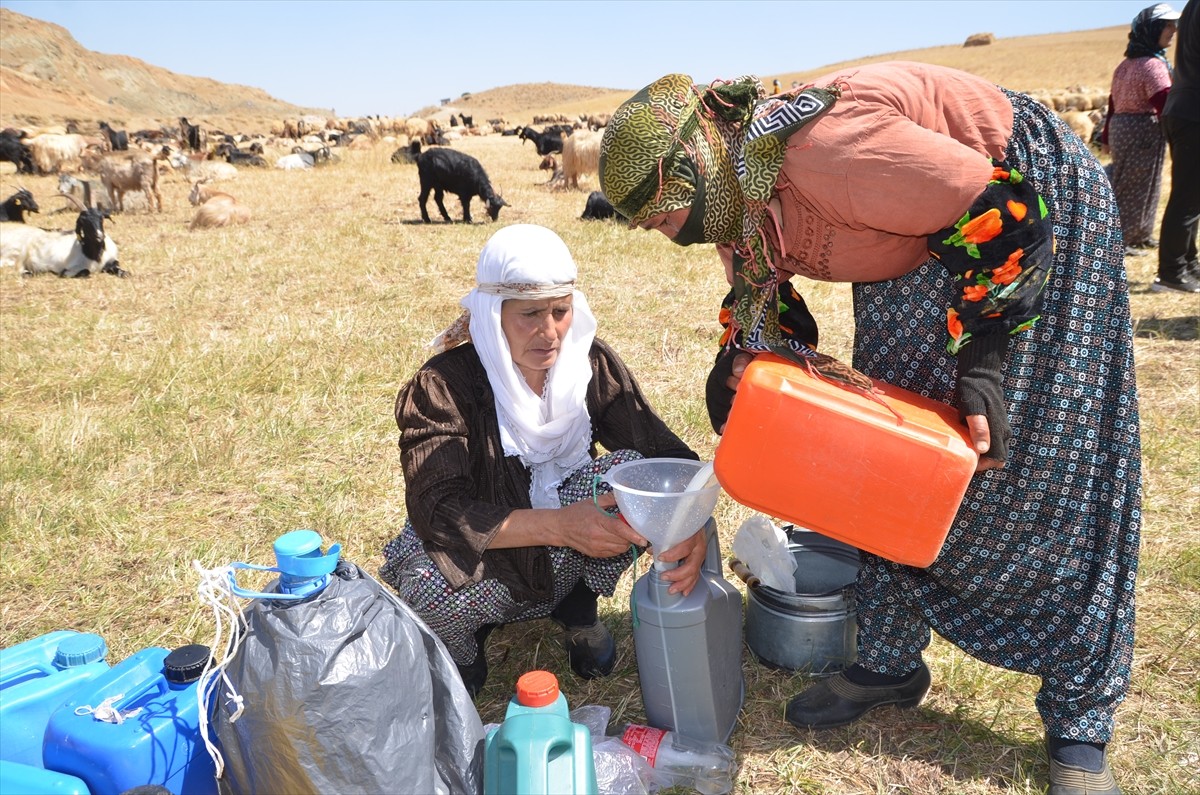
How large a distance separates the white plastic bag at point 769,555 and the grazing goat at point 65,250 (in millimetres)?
7353

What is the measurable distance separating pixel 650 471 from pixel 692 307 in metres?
4.02

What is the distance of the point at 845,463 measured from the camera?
1512 millimetres

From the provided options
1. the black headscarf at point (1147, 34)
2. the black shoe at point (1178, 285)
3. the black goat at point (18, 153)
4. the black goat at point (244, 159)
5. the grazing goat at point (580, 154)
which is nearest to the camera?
the black shoe at point (1178, 285)

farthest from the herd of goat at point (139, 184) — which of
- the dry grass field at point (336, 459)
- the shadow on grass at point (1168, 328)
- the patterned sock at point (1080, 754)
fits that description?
the patterned sock at point (1080, 754)

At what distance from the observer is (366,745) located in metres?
1.46

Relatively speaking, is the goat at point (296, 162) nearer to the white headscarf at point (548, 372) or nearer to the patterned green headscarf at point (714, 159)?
the white headscarf at point (548, 372)

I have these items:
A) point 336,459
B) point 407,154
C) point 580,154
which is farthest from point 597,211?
point 407,154

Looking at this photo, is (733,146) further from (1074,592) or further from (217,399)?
(217,399)

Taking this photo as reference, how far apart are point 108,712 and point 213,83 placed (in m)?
103

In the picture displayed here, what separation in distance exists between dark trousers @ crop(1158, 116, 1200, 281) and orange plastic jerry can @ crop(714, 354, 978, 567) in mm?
4479

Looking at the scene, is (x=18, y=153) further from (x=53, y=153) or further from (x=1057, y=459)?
(x=1057, y=459)

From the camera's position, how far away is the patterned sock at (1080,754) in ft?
5.97

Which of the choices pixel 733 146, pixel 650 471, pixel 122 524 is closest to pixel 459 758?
pixel 650 471

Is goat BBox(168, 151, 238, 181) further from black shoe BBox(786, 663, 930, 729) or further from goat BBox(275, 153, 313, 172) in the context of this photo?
black shoe BBox(786, 663, 930, 729)
